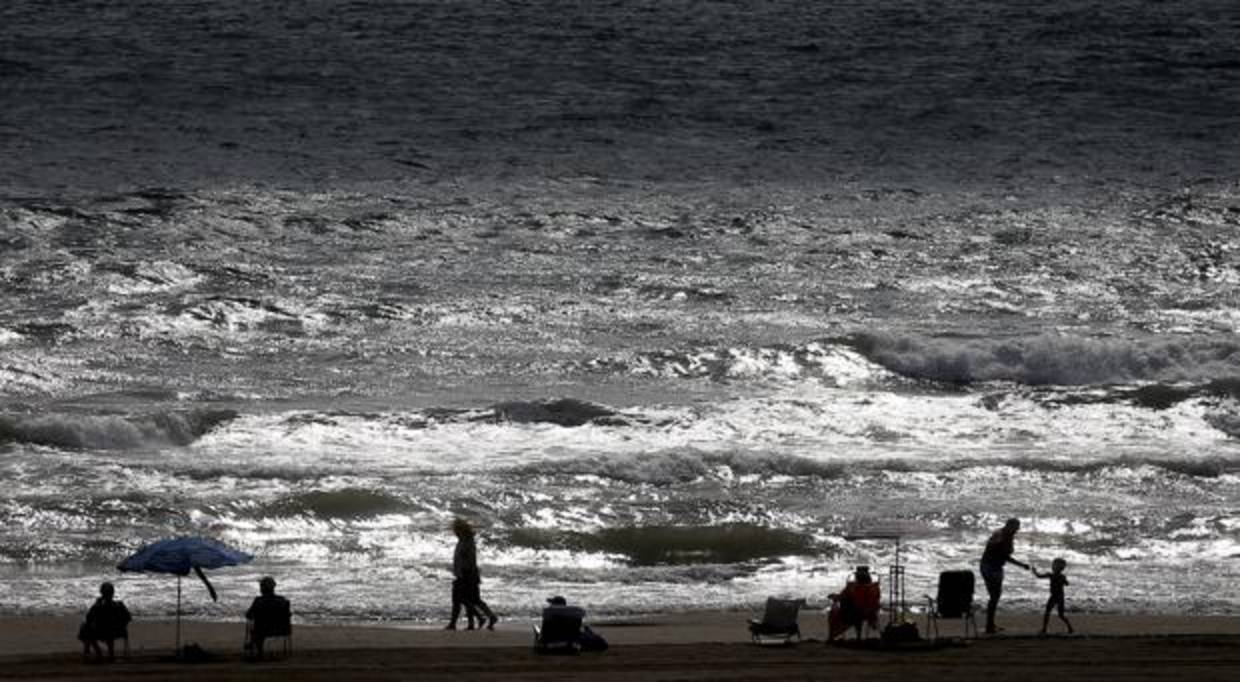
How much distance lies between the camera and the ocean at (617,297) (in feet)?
78.4

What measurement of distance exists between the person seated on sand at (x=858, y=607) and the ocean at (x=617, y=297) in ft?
8.09

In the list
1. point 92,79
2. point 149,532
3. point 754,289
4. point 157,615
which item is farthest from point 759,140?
point 157,615

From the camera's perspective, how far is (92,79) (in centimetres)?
4500

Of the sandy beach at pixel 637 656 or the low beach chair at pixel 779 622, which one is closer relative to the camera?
the sandy beach at pixel 637 656

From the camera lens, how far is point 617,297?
113 feet

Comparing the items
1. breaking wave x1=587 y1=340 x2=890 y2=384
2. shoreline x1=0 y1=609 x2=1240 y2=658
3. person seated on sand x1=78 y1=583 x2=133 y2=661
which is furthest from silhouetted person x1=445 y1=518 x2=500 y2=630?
breaking wave x1=587 y1=340 x2=890 y2=384

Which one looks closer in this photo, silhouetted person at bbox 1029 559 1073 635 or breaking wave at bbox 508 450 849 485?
silhouetted person at bbox 1029 559 1073 635

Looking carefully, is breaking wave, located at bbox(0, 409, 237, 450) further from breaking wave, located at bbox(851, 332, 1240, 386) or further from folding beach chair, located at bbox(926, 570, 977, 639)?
folding beach chair, located at bbox(926, 570, 977, 639)

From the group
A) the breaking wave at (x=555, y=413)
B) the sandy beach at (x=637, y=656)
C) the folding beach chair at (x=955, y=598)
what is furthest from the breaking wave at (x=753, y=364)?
the folding beach chair at (x=955, y=598)

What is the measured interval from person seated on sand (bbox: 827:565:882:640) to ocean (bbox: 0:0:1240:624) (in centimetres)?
247

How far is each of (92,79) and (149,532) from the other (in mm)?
22874

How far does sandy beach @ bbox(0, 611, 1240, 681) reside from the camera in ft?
57.8

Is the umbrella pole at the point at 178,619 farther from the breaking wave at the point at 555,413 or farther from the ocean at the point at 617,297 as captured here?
the breaking wave at the point at 555,413

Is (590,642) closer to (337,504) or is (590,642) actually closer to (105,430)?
(337,504)
